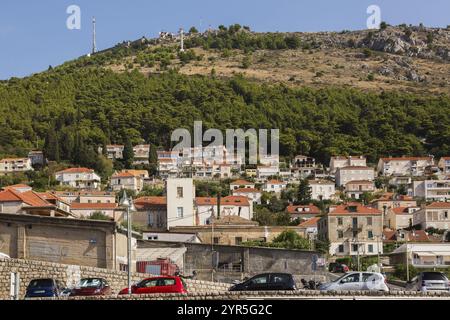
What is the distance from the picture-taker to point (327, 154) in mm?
184250

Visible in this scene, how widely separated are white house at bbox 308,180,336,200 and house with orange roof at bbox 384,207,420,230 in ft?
84.8

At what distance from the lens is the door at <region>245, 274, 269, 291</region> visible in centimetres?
2720

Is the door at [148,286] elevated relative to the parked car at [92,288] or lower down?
elevated

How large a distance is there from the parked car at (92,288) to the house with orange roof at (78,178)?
395 ft

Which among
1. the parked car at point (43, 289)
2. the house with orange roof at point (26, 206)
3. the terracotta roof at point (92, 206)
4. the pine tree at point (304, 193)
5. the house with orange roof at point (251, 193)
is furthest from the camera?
the pine tree at point (304, 193)

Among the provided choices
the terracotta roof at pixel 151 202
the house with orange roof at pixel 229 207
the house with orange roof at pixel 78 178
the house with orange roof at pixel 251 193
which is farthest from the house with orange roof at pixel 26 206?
the house with orange roof at pixel 78 178

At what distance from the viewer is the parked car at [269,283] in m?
27.1

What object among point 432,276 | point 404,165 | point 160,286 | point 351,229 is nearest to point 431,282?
point 432,276

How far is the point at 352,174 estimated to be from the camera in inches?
6319

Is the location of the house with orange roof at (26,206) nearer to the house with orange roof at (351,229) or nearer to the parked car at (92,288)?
the parked car at (92,288)

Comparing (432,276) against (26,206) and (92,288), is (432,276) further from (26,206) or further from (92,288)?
(26,206)

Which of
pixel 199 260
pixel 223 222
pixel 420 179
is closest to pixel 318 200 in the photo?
pixel 420 179

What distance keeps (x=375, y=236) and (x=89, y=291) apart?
74288 mm

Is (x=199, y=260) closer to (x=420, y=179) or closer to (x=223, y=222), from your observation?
(x=223, y=222)
